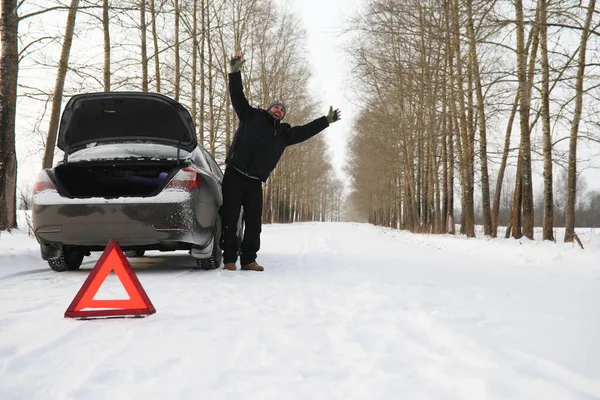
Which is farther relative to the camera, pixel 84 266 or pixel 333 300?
pixel 84 266

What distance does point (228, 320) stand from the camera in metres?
2.53

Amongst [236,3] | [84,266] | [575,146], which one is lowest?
[84,266]

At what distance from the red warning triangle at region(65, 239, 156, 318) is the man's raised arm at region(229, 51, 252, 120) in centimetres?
281

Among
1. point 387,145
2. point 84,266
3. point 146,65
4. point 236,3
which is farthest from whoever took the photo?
point 387,145

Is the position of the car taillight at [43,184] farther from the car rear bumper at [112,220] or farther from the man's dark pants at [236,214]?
the man's dark pants at [236,214]

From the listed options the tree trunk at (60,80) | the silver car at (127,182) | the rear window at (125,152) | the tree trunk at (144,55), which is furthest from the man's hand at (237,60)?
the tree trunk at (144,55)

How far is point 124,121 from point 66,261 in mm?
1818

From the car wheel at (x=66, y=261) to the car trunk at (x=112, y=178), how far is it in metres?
0.71

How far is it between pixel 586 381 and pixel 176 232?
365 cm

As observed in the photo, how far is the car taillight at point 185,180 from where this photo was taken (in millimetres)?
4301

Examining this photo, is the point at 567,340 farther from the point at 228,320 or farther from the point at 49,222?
the point at 49,222

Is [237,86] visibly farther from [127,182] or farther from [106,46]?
[106,46]

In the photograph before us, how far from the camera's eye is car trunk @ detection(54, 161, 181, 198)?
4.39 metres

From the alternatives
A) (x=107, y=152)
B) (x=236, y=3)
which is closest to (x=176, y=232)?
(x=107, y=152)
